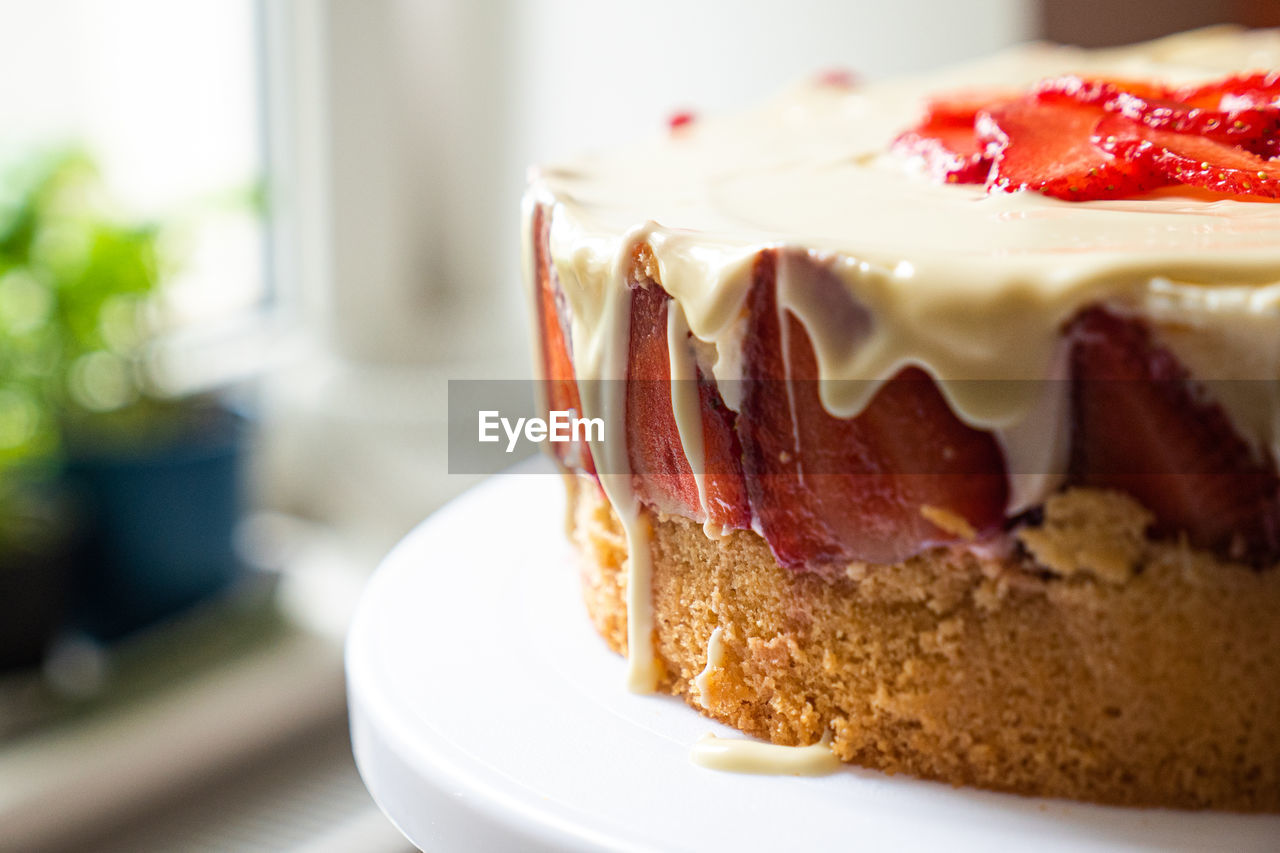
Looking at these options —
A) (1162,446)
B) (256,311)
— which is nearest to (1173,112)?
(1162,446)

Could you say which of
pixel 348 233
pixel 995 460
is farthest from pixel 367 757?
pixel 348 233

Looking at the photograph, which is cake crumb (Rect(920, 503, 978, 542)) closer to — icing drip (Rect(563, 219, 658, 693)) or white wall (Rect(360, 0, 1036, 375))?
icing drip (Rect(563, 219, 658, 693))

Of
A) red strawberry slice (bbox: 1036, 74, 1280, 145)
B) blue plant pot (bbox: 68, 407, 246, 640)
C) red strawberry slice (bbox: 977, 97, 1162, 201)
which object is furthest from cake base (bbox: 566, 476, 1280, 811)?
blue plant pot (bbox: 68, 407, 246, 640)

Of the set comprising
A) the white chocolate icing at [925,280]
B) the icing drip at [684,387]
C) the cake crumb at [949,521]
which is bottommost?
the cake crumb at [949,521]

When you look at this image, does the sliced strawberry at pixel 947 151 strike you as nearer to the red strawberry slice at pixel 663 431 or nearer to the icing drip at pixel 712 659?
Result: the red strawberry slice at pixel 663 431

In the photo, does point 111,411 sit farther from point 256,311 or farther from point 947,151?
point 947,151

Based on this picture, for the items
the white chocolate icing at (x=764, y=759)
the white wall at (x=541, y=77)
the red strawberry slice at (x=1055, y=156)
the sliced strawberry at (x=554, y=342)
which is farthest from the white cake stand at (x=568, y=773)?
the white wall at (x=541, y=77)
